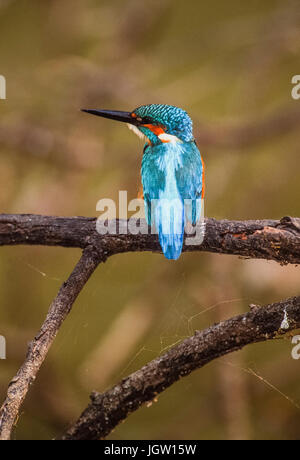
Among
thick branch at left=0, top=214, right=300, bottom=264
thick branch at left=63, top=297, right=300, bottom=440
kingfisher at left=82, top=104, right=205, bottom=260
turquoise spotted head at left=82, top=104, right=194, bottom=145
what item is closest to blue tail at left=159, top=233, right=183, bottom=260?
kingfisher at left=82, top=104, right=205, bottom=260

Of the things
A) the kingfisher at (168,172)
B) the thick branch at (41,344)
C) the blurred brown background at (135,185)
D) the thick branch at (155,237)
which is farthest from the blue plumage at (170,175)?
the blurred brown background at (135,185)

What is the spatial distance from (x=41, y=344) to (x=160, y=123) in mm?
1189

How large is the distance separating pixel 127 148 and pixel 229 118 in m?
0.84

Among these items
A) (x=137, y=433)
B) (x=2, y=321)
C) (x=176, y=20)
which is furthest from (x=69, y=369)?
(x=176, y=20)

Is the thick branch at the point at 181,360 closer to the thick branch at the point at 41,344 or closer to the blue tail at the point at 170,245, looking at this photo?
the thick branch at the point at 41,344

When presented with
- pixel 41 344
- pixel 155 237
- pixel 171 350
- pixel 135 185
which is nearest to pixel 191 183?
pixel 155 237

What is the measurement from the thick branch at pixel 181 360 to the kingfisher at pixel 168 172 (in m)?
0.39

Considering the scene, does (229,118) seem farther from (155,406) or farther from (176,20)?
(155,406)

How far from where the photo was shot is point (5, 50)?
4629mm

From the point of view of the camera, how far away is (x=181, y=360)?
1.66 m

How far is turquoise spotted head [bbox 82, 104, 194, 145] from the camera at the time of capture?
8.07ft

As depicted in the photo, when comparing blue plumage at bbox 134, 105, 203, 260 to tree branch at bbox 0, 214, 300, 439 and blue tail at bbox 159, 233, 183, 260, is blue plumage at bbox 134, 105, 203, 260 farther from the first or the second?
tree branch at bbox 0, 214, 300, 439

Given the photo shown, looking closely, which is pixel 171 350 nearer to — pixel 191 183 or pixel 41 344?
pixel 41 344

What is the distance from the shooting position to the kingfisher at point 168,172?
2035mm
